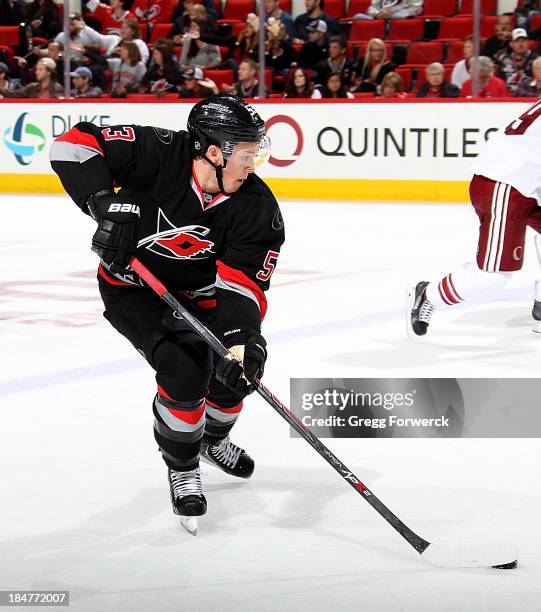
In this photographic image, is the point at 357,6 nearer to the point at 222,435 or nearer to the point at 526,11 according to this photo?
the point at 526,11

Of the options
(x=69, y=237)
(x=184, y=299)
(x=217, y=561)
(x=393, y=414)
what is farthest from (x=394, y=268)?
(x=217, y=561)

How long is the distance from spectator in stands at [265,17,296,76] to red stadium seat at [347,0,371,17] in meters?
0.73

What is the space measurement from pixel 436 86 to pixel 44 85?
10.6ft

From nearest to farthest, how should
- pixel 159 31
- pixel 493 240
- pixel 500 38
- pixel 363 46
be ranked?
pixel 493 240, pixel 500 38, pixel 363 46, pixel 159 31

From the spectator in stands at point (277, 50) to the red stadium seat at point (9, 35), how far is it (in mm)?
2377

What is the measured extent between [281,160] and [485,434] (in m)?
6.75

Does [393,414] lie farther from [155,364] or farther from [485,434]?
[155,364]

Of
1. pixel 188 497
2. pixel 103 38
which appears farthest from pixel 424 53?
pixel 188 497

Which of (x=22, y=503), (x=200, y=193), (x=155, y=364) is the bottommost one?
(x=22, y=503)

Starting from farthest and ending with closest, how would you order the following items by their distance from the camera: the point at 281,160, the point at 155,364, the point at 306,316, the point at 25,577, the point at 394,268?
the point at 281,160 → the point at 394,268 → the point at 306,316 → the point at 155,364 → the point at 25,577

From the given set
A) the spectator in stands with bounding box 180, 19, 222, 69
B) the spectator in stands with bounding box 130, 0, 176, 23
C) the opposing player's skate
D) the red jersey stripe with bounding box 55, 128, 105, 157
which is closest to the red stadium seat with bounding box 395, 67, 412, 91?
the spectator in stands with bounding box 180, 19, 222, 69

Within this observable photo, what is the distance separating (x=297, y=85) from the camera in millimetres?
9703

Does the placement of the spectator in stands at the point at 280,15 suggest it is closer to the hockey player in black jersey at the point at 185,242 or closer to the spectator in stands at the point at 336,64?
the spectator in stands at the point at 336,64

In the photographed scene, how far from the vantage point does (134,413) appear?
3.40 m
